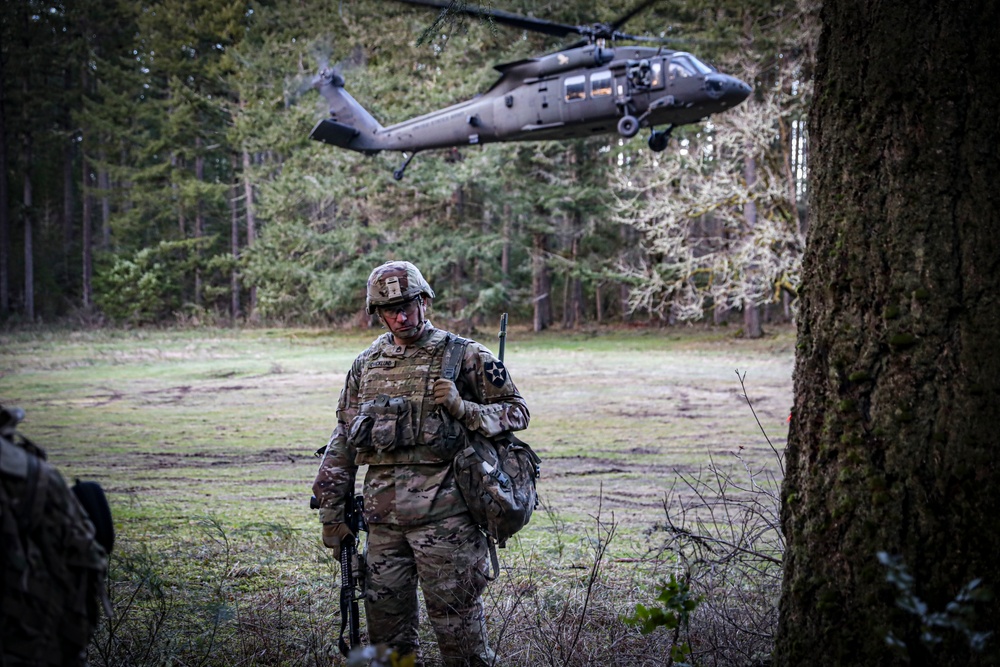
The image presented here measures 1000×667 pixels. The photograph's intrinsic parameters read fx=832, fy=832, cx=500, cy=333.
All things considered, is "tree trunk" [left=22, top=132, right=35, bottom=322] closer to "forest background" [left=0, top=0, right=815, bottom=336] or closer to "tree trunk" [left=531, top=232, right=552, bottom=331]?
"forest background" [left=0, top=0, right=815, bottom=336]

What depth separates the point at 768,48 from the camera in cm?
2281

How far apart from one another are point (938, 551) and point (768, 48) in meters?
23.2

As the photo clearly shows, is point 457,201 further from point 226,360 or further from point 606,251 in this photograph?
point 226,360

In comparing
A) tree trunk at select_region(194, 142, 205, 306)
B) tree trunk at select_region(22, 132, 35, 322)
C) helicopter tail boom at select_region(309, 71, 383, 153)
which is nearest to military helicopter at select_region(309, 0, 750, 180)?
helicopter tail boom at select_region(309, 71, 383, 153)

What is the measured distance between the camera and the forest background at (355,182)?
20.9 metres

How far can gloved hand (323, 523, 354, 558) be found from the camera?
3367mm

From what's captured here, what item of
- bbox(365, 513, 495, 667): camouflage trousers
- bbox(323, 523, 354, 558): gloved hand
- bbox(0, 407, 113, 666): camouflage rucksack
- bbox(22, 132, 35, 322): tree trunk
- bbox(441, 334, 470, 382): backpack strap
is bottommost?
bbox(365, 513, 495, 667): camouflage trousers

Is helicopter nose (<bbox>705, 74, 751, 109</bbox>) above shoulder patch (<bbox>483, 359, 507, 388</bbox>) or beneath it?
above

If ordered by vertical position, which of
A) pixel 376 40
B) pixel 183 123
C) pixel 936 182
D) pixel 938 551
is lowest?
pixel 938 551

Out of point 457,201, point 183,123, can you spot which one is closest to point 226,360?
point 457,201

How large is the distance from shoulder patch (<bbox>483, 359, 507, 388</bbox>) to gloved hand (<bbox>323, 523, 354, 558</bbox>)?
848 millimetres

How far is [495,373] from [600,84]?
888cm

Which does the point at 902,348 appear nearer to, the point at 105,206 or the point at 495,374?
the point at 495,374

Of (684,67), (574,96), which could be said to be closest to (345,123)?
(574,96)
